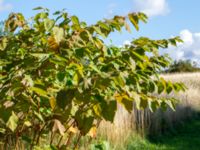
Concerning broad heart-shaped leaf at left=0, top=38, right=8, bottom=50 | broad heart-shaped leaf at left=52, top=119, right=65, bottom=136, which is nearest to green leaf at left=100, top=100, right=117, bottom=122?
broad heart-shaped leaf at left=52, top=119, right=65, bottom=136

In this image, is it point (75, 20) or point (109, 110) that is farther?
point (75, 20)

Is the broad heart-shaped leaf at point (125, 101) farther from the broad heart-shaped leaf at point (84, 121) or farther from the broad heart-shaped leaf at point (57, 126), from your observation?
the broad heart-shaped leaf at point (57, 126)

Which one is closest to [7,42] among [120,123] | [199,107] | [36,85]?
[36,85]

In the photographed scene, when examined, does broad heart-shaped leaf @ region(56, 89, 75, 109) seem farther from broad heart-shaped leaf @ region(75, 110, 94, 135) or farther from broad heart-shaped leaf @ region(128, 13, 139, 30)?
broad heart-shaped leaf @ region(128, 13, 139, 30)

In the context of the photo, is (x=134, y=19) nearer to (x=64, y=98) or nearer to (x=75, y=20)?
(x=75, y=20)

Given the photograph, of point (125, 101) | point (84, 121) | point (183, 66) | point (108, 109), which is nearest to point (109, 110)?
point (108, 109)

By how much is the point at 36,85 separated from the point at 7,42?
0.73 metres

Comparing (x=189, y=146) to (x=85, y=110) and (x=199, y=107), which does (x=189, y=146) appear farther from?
(x=85, y=110)

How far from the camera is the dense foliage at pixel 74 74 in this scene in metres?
2.29

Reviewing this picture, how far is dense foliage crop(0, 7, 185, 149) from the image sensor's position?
2285 millimetres

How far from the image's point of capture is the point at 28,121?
3.25 metres

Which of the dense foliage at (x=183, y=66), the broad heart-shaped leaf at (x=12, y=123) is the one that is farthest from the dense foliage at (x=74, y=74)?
the dense foliage at (x=183, y=66)

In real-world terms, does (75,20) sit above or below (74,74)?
above

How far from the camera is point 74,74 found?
232 centimetres
